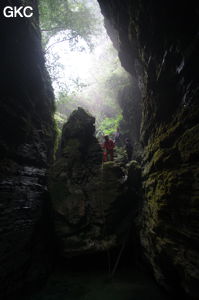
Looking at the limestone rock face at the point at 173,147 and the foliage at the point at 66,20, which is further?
the foliage at the point at 66,20

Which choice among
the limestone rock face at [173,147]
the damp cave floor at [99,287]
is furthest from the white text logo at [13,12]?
the damp cave floor at [99,287]

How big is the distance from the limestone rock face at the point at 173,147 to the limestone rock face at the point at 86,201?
1.41 m

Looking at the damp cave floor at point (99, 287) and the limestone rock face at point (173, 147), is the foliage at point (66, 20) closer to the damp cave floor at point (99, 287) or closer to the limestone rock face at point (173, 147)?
the limestone rock face at point (173, 147)

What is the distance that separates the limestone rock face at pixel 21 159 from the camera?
745 centimetres

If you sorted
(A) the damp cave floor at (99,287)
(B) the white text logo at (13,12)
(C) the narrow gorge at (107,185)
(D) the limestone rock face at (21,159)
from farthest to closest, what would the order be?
(B) the white text logo at (13,12)
(D) the limestone rock face at (21,159)
(A) the damp cave floor at (99,287)
(C) the narrow gorge at (107,185)

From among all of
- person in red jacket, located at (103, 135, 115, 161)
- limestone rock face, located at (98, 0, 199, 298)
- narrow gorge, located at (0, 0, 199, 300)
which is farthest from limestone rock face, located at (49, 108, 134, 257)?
limestone rock face, located at (98, 0, 199, 298)

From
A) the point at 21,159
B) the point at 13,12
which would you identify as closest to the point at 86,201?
the point at 21,159

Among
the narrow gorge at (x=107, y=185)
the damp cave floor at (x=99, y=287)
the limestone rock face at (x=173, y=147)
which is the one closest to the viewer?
the limestone rock face at (x=173, y=147)

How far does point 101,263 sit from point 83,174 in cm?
421

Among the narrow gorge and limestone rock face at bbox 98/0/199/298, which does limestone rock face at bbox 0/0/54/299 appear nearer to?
the narrow gorge

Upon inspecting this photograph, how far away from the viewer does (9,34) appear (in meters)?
8.81

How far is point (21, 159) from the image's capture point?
32.1ft

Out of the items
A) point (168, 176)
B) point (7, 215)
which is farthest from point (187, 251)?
point (7, 215)

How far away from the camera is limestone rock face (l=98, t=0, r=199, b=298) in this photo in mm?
4738
